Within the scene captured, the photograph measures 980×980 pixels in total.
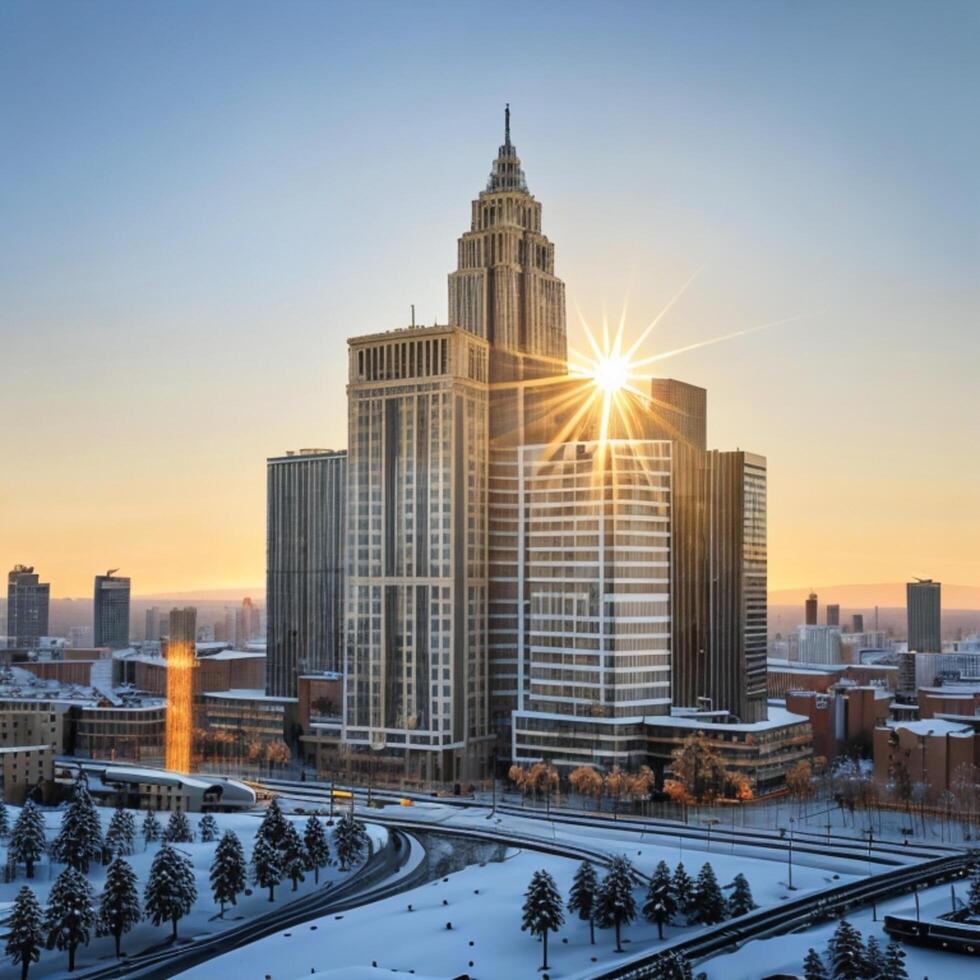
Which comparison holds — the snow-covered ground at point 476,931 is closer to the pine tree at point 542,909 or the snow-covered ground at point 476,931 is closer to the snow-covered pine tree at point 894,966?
the pine tree at point 542,909

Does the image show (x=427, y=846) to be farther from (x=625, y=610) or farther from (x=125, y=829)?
(x=625, y=610)

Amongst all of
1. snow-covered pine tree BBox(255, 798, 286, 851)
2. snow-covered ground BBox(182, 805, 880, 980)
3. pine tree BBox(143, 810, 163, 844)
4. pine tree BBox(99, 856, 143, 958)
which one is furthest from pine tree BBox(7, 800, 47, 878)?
snow-covered ground BBox(182, 805, 880, 980)

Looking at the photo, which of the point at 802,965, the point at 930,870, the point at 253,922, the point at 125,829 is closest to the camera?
the point at 802,965

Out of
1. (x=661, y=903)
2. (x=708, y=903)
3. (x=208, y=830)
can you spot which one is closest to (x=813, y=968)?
(x=708, y=903)

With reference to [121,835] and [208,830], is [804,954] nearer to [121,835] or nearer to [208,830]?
[208,830]

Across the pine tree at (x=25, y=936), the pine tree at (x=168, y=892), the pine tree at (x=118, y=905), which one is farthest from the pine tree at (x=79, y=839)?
the pine tree at (x=25, y=936)

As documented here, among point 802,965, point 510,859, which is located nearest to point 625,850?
point 510,859
